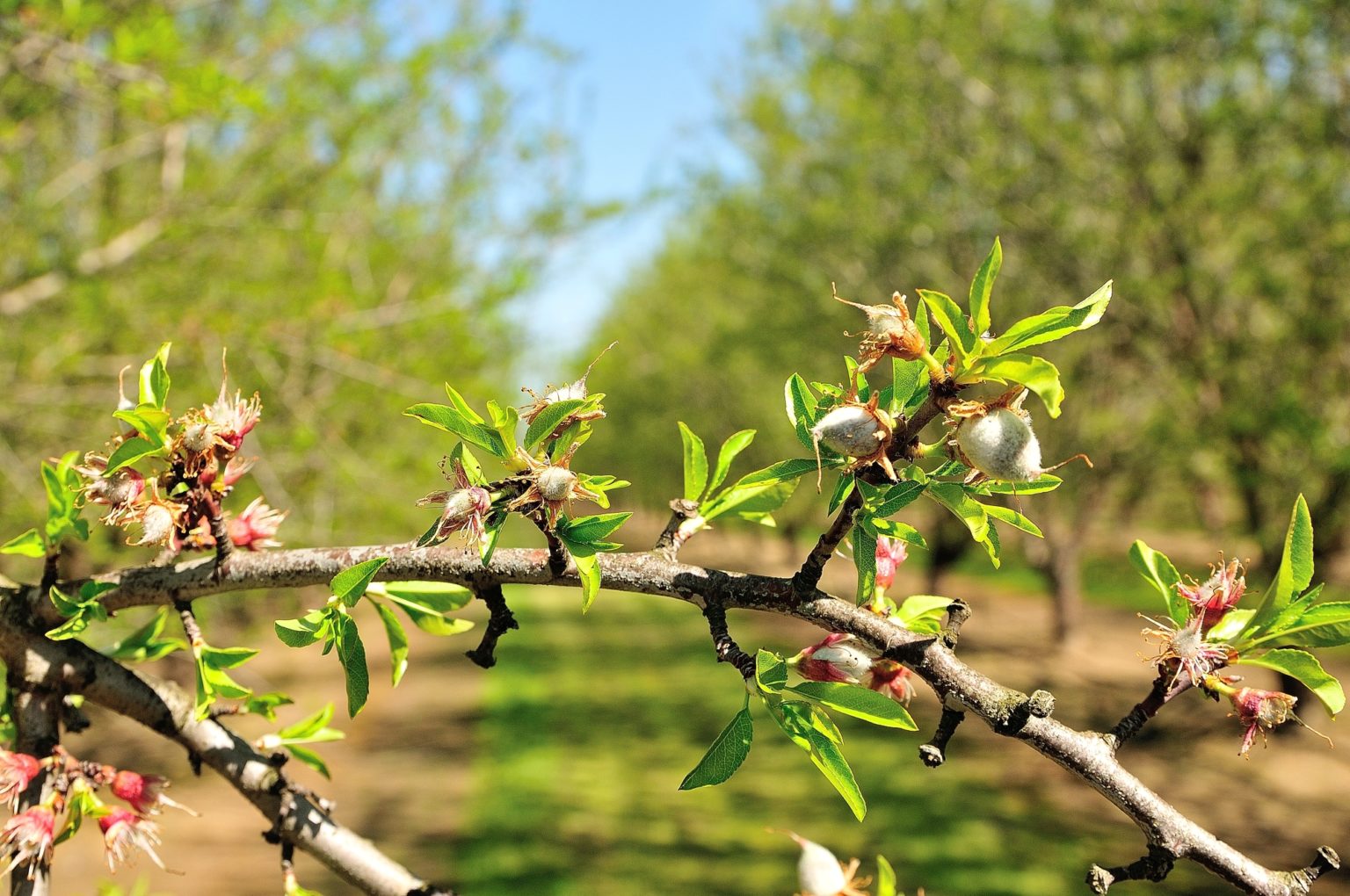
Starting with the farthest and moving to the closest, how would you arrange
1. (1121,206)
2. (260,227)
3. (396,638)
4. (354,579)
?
1. (1121,206)
2. (260,227)
3. (396,638)
4. (354,579)

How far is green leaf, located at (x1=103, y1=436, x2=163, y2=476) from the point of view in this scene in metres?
1.17

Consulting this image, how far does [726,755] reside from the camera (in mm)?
1124

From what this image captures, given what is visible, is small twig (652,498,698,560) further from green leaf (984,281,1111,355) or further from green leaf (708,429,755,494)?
green leaf (984,281,1111,355)

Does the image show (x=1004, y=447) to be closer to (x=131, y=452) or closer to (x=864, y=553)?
(x=864, y=553)

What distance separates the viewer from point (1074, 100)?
31.5ft

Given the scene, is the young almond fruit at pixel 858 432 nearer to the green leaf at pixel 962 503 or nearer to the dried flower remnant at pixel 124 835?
the green leaf at pixel 962 503

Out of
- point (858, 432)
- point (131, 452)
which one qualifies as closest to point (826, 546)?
point (858, 432)

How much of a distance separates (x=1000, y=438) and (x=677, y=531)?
44cm

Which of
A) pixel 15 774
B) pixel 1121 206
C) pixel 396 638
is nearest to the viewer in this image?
pixel 15 774

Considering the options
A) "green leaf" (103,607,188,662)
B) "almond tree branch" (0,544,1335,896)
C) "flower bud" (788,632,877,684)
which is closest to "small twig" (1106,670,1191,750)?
"almond tree branch" (0,544,1335,896)

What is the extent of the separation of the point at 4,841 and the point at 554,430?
34.1 inches

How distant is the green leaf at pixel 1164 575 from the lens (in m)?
1.18

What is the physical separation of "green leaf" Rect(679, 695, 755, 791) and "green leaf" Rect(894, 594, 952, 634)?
0.26 m

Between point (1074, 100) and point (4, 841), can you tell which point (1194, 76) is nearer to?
point (1074, 100)
